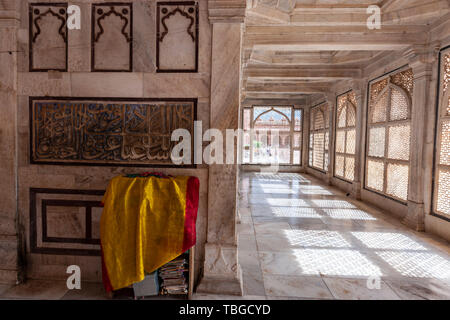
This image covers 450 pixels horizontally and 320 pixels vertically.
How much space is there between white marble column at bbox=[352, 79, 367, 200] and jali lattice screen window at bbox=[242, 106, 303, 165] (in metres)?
5.28

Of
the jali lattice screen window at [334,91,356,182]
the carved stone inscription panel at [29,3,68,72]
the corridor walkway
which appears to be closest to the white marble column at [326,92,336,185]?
the jali lattice screen window at [334,91,356,182]

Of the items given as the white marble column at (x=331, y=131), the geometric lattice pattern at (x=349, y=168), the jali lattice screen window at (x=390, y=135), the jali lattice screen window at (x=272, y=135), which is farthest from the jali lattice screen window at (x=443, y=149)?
the jali lattice screen window at (x=272, y=135)

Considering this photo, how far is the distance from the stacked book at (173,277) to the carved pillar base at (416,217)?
3.94 metres

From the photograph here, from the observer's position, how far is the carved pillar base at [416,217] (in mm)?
4152

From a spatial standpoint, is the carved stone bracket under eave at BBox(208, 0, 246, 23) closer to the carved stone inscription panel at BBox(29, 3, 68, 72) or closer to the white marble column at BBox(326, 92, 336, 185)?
the carved stone inscription panel at BBox(29, 3, 68, 72)

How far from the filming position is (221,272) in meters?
2.30

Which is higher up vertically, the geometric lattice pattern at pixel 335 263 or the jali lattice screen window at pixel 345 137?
the jali lattice screen window at pixel 345 137

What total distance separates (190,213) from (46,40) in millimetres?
2139

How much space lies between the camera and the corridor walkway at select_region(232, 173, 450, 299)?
2.42 m

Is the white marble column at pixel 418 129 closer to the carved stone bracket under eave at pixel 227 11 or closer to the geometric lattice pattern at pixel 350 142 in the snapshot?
the geometric lattice pattern at pixel 350 142

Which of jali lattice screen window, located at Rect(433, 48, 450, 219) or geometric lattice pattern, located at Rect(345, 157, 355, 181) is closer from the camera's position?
jali lattice screen window, located at Rect(433, 48, 450, 219)

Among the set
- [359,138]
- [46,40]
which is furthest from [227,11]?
[359,138]
